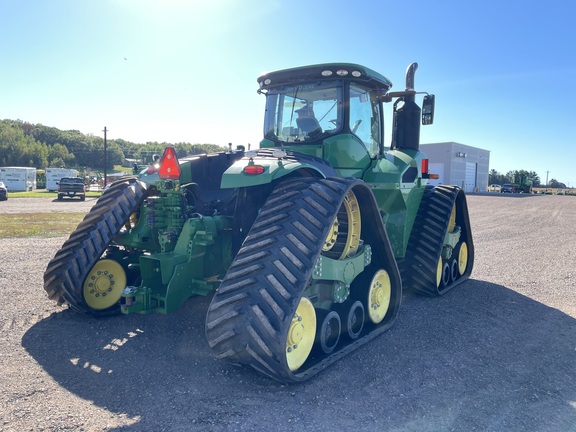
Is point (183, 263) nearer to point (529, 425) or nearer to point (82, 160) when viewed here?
point (529, 425)

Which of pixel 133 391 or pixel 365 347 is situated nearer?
pixel 133 391

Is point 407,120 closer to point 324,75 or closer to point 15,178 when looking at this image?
point 324,75

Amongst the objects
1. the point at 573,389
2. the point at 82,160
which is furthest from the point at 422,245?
the point at 82,160

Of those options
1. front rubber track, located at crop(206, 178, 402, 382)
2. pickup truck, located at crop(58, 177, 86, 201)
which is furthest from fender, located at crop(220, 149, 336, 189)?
pickup truck, located at crop(58, 177, 86, 201)

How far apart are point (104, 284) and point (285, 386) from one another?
2768 millimetres

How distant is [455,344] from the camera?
5074mm

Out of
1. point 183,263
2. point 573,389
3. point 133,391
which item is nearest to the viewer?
point 133,391

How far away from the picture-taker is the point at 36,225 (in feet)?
49.6

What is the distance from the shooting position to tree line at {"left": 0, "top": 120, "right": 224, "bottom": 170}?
83500mm

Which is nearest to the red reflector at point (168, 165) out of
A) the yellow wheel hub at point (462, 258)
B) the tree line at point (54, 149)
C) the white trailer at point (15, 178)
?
the yellow wheel hub at point (462, 258)

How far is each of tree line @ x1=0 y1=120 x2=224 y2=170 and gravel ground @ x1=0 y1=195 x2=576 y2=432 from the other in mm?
72620

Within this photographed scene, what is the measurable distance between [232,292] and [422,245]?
14.4ft

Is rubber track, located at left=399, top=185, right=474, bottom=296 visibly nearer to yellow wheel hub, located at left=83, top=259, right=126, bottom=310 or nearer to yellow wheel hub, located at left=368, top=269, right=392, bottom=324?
yellow wheel hub, located at left=368, top=269, right=392, bottom=324

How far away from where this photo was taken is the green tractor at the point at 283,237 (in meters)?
3.57
